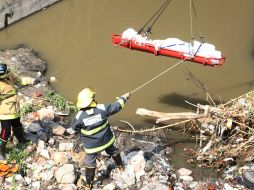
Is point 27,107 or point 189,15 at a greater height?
point 189,15

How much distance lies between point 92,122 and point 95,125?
6 centimetres


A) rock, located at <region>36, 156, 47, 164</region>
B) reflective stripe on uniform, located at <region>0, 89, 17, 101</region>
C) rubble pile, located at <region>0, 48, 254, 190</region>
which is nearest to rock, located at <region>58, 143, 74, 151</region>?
rubble pile, located at <region>0, 48, 254, 190</region>

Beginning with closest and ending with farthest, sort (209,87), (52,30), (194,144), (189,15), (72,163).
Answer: (72,163) < (194,144) < (209,87) < (52,30) < (189,15)

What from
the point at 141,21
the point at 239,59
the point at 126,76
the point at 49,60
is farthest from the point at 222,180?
the point at 141,21

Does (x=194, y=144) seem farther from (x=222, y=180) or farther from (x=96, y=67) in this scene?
(x=96, y=67)

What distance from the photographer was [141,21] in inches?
436

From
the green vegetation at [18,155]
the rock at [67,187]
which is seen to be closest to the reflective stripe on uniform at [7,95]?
the green vegetation at [18,155]

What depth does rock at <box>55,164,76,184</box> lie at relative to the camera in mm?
6074

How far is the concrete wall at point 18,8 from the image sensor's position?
10047 millimetres

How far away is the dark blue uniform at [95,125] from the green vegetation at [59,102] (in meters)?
2.25

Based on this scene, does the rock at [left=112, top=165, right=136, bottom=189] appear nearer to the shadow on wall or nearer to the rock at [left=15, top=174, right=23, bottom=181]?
the rock at [left=15, top=174, right=23, bottom=181]

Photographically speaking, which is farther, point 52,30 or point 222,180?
point 52,30

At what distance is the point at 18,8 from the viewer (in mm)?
10430

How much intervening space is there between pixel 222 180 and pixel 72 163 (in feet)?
7.53
